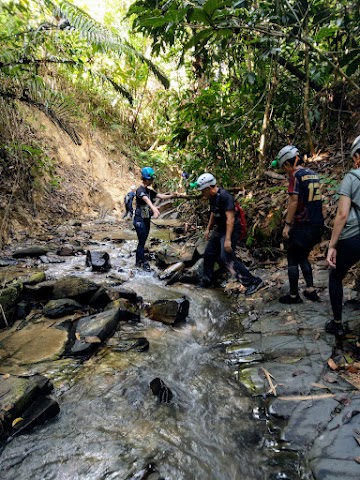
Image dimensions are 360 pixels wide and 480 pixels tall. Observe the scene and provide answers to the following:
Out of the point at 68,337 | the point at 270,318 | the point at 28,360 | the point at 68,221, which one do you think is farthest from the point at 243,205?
the point at 68,221

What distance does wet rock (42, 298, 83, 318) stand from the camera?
445cm

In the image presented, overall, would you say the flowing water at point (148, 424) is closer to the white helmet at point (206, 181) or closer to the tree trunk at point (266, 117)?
the white helmet at point (206, 181)

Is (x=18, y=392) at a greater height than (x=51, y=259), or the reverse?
(x=51, y=259)

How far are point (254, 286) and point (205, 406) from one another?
2.77m

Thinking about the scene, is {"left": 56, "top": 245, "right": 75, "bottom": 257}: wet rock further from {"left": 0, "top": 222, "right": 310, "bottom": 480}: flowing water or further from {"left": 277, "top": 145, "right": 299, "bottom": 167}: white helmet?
{"left": 277, "top": 145, "right": 299, "bottom": 167}: white helmet

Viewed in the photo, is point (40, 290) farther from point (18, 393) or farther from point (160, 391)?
point (160, 391)

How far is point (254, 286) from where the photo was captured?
5441 millimetres

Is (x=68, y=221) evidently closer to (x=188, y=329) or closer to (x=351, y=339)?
(x=188, y=329)

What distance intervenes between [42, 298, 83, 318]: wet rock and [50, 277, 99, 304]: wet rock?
0.14m

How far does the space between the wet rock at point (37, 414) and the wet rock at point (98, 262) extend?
4.09 m

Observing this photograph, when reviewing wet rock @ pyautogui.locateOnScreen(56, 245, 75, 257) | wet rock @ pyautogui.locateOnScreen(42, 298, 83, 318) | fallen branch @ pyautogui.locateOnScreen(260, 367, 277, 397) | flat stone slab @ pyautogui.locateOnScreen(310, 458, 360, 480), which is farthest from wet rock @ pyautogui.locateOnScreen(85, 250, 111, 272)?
flat stone slab @ pyautogui.locateOnScreen(310, 458, 360, 480)

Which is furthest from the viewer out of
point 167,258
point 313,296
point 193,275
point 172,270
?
point 167,258

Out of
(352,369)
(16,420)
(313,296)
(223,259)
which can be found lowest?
(16,420)

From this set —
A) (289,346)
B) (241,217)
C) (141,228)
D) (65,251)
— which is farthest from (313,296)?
(65,251)
